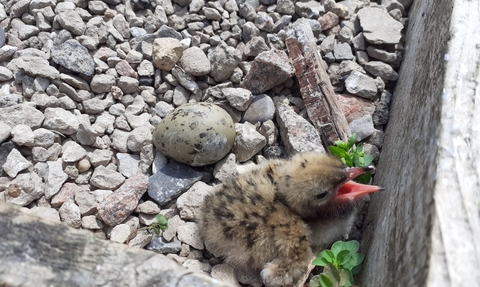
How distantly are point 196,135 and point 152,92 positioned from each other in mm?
755

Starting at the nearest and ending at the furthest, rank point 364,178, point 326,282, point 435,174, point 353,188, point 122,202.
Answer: point 435,174 < point 326,282 < point 353,188 < point 122,202 < point 364,178

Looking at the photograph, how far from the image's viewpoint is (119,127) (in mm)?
3555

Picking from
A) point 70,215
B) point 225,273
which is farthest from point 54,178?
point 225,273

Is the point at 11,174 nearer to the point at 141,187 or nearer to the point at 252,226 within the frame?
the point at 141,187

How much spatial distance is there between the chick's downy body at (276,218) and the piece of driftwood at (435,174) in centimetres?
30

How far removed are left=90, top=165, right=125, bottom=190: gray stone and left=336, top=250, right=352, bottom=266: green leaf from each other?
1.47m

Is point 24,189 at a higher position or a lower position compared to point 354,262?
lower

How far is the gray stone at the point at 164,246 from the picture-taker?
118 inches

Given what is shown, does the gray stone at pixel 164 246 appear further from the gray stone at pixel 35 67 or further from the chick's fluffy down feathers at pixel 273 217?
the gray stone at pixel 35 67

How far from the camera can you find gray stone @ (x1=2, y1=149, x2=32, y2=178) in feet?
10.2

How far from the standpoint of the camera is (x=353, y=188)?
2.98m

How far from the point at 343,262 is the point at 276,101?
1497 millimetres

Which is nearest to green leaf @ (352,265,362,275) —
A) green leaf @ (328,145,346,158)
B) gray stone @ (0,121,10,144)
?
green leaf @ (328,145,346,158)

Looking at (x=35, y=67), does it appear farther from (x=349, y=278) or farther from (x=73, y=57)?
(x=349, y=278)
